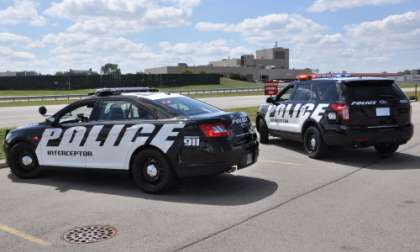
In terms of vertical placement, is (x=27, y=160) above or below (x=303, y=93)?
below

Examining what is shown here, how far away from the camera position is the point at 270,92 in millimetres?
26219

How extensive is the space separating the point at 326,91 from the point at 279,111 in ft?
5.87

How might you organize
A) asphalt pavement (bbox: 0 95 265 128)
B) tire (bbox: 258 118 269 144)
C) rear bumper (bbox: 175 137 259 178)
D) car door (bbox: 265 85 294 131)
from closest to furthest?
rear bumper (bbox: 175 137 259 178) < car door (bbox: 265 85 294 131) < tire (bbox: 258 118 269 144) < asphalt pavement (bbox: 0 95 265 128)

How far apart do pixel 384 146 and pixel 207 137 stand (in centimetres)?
511

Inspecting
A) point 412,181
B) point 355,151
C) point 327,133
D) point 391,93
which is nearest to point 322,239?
point 412,181

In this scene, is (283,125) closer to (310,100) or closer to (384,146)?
(310,100)

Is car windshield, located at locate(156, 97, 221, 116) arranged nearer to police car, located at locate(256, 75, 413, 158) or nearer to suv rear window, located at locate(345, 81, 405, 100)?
police car, located at locate(256, 75, 413, 158)

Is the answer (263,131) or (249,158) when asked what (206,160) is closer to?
(249,158)

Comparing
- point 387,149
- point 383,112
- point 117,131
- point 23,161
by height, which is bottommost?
point 387,149

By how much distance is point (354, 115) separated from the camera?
9156 mm

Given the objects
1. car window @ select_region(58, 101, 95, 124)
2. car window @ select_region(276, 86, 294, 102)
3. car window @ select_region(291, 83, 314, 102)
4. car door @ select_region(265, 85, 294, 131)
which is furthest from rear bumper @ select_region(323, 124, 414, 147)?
car window @ select_region(58, 101, 95, 124)

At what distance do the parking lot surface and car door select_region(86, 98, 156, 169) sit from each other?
1.06 ft

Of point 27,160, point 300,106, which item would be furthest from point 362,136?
point 27,160

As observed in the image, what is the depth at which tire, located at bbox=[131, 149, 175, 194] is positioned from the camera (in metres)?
6.95
